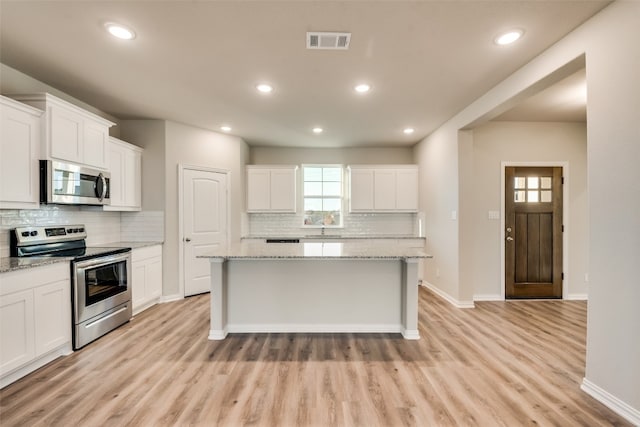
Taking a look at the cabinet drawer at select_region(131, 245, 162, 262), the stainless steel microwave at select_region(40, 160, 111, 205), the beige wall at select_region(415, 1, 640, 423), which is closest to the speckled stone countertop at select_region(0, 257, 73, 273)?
the stainless steel microwave at select_region(40, 160, 111, 205)

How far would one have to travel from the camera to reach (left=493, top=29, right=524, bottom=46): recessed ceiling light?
216cm

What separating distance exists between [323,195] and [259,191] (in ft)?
4.23

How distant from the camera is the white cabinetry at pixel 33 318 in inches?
82.7

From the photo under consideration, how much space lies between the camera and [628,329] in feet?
5.90

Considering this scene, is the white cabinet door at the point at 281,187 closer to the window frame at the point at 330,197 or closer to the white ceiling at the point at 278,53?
the window frame at the point at 330,197

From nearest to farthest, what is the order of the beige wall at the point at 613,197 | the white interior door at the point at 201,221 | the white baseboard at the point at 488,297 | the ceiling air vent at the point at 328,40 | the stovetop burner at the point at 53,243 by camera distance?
1. the beige wall at the point at 613,197
2. the ceiling air vent at the point at 328,40
3. the stovetop burner at the point at 53,243
4. the white baseboard at the point at 488,297
5. the white interior door at the point at 201,221

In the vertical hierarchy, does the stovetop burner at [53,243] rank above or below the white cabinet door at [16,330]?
above

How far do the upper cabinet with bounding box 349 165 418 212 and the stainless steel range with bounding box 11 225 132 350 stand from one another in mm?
3826

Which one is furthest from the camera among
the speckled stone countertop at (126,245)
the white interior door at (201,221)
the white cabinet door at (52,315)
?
the white interior door at (201,221)

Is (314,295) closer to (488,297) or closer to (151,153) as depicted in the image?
(488,297)

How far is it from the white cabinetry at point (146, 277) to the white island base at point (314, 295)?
1.37 metres

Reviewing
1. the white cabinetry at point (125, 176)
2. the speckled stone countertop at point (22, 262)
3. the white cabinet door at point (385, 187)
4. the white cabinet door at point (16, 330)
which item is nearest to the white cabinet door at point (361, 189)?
the white cabinet door at point (385, 187)

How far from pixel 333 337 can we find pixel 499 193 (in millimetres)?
3227

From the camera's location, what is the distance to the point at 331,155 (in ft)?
19.5
